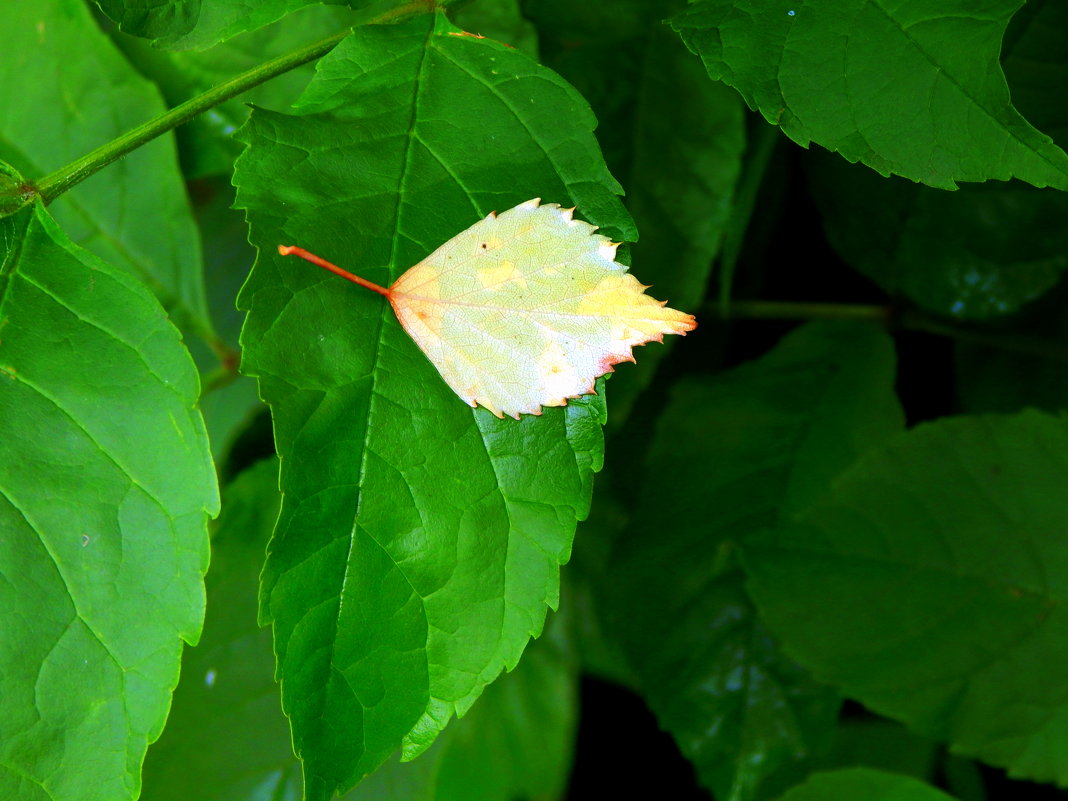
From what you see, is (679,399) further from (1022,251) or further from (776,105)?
(776,105)

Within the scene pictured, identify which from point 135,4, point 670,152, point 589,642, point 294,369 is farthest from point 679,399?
point 135,4

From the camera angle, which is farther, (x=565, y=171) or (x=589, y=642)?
(x=589, y=642)

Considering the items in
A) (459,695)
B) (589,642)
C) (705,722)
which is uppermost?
(459,695)

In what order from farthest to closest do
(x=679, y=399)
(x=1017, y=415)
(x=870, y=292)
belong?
(x=870, y=292) → (x=679, y=399) → (x=1017, y=415)

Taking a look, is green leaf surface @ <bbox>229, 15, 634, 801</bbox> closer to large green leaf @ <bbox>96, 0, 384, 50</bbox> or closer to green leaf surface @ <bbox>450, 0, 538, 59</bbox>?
large green leaf @ <bbox>96, 0, 384, 50</bbox>

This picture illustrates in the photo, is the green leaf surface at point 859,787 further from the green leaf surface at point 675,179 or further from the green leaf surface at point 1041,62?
the green leaf surface at point 1041,62

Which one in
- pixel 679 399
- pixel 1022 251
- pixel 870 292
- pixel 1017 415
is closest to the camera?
pixel 1017 415

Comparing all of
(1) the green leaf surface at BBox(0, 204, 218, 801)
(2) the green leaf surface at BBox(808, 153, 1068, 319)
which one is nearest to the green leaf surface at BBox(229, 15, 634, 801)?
(1) the green leaf surface at BBox(0, 204, 218, 801)
